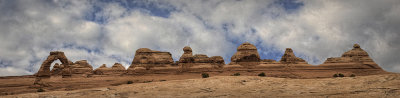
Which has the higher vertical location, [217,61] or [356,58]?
[217,61]

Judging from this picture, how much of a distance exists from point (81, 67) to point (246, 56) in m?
46.7

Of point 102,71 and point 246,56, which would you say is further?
point 102,71

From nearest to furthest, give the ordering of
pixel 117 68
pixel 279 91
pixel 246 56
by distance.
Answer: pixel 279 91, pixel 246 56, pixel 117 68

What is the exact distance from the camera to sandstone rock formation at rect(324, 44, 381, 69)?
49.7 m

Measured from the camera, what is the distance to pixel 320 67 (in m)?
47.7

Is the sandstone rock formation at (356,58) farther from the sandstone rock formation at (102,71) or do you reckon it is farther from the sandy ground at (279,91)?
the sandstone rock formation at (102,71)

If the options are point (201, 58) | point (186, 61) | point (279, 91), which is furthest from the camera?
point (186, 61)

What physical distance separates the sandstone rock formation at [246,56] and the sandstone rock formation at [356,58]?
684 inches

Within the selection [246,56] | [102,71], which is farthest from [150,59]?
[102,71]

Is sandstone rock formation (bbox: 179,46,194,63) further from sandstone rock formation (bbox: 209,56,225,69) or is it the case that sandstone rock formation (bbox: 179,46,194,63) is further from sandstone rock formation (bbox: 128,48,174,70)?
sandstone rock formation (bbox: 209,56,225,69)

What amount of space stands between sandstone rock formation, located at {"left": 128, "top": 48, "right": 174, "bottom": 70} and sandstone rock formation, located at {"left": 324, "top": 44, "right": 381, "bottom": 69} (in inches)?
1446

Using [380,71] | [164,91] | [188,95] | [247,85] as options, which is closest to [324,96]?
[247,85]

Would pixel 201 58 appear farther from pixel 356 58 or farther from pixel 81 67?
pixel 81 67

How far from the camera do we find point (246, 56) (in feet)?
155
